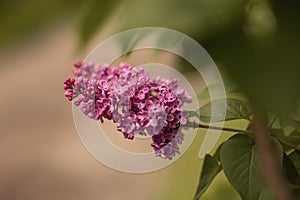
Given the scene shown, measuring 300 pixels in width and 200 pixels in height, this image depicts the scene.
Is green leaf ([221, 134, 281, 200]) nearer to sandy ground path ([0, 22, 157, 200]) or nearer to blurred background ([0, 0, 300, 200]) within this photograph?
blurred background ([0, 0, 300, 200])

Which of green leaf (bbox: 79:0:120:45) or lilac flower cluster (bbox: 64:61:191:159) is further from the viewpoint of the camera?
lilac flower cluster (bbox: 64:61:191:159)

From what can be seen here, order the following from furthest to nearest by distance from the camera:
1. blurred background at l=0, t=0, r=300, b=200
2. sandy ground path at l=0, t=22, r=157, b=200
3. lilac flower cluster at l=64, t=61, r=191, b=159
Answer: sandy ground path at l=0, t=22, r=157, b=200
lilac flower cluster at l=64, t=61, r=191, b=159
blurred background at l=0, t=0, r=300, b=200

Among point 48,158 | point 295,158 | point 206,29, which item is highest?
point 48,158

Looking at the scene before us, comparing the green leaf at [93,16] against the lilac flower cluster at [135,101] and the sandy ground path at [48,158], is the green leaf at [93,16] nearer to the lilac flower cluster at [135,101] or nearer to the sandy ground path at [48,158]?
the lilac flower cluster at [135,101]

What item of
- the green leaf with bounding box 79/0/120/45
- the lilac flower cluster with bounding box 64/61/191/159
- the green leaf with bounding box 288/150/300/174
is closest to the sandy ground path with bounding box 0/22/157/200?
the green leaf with bounding box 288/150/300/174

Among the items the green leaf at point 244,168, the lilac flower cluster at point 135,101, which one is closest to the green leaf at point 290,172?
the green leaf at point 244,168

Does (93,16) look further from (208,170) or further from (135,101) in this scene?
(208,170)

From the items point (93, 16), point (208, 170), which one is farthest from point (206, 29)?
point (208, 170)
